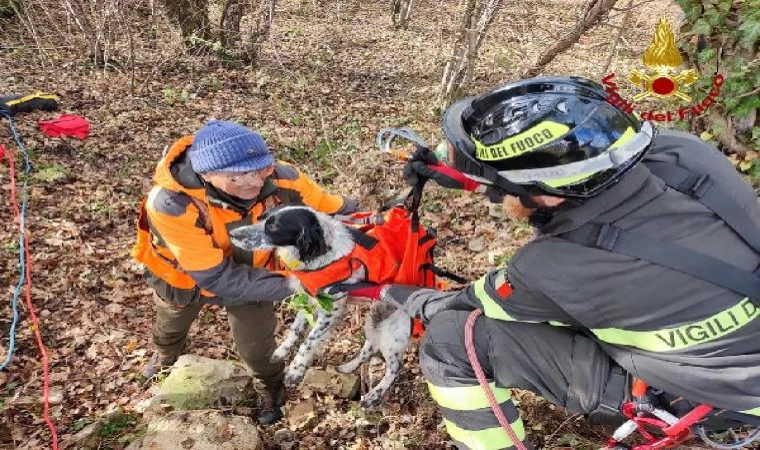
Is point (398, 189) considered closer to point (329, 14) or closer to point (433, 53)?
point (433, 53)

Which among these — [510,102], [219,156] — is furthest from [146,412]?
[510,102]

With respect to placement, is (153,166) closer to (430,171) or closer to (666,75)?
(430,171)

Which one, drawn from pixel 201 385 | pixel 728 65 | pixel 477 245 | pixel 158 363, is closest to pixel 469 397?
pixel 201 385

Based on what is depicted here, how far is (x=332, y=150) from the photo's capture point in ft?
25.5

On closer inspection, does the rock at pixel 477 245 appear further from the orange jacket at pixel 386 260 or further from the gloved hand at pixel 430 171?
the gloved hand at pixel 430 171

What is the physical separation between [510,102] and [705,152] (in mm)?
882

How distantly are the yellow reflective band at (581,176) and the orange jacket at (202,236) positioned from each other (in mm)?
1882

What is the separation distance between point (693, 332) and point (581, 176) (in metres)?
0.69

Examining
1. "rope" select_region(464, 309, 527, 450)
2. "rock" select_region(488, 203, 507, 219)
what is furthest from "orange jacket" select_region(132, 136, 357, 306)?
"rock" select_region(488, 203, 507, 219)

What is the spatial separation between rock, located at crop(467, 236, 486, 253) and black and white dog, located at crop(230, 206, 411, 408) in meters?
1.84

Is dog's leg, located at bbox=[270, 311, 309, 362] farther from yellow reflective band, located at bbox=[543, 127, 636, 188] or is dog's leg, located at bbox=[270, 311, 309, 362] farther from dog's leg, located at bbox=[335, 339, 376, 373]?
yellow reflective band, located at bbox=[543, 127, 636, 188]

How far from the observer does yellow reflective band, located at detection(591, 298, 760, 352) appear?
6.39ft

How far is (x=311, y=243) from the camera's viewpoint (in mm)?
3301

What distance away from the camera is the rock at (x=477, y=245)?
17.9ft
